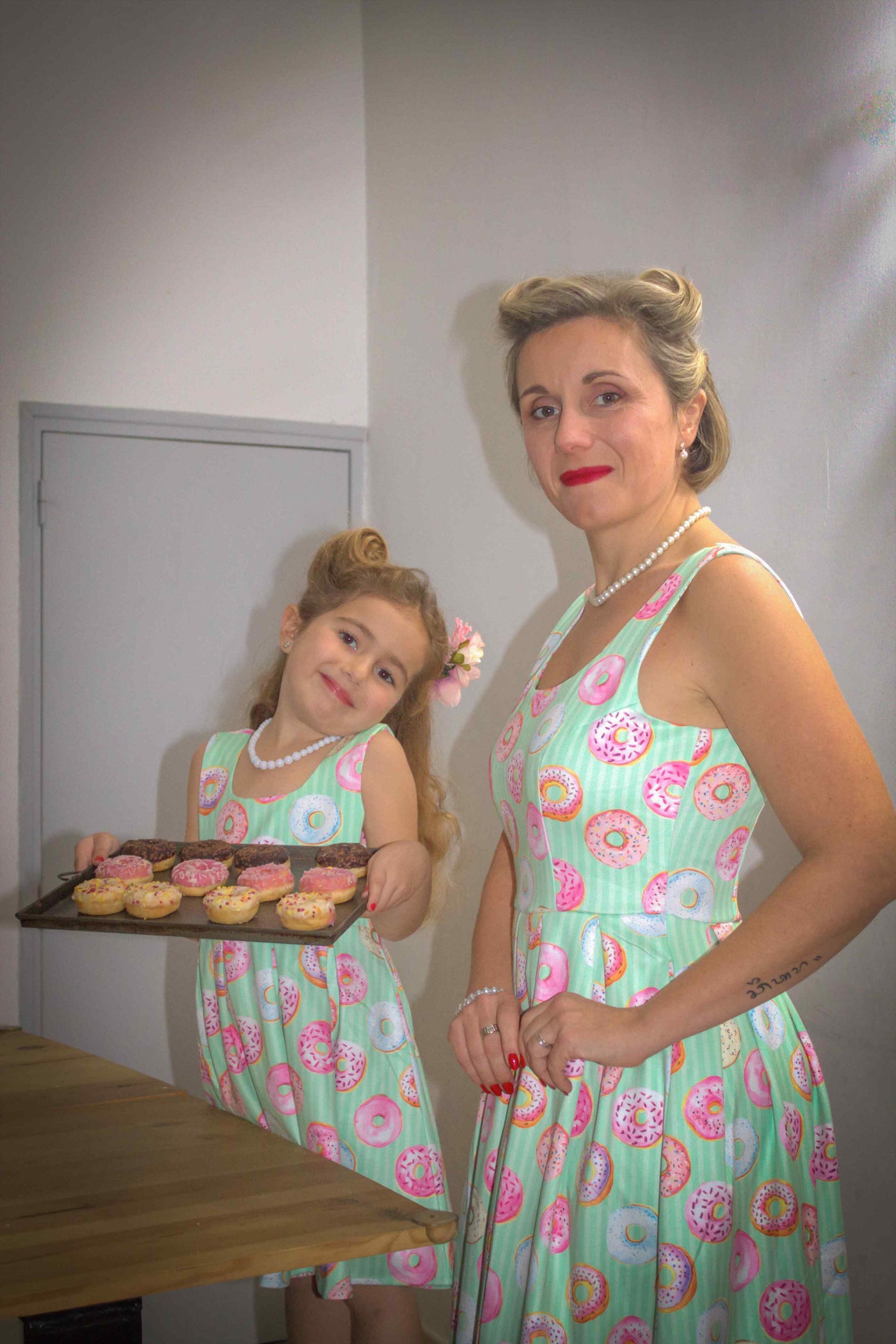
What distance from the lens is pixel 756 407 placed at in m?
1.71

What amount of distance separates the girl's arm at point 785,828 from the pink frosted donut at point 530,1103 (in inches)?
4.2

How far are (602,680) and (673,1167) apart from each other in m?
0.48

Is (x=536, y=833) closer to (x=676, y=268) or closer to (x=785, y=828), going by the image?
(x=785, y=828)

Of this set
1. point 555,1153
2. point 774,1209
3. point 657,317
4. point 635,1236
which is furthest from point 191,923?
point 657,317

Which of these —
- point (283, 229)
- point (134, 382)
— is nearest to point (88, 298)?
point (134, 382)

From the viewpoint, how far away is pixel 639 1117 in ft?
3.62

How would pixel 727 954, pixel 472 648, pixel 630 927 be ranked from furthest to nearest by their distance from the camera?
pixel 472 648, pixel 630 927, pixel 727 954

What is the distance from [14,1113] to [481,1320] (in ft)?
1.95

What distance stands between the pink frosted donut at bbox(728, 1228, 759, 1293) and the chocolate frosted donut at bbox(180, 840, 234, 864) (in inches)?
33.5

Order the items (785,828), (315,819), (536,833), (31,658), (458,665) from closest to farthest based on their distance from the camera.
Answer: (785,828)
(536,833)
(315,819)
(458,665)
(31,658)

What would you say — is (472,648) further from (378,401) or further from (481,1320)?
(378,401)

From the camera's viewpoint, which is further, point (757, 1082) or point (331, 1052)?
point (331, 1052)

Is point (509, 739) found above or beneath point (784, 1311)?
above

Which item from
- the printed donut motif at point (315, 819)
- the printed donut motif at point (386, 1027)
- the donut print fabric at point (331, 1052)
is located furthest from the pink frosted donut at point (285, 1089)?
the printed donut motif at point (315, 819)
